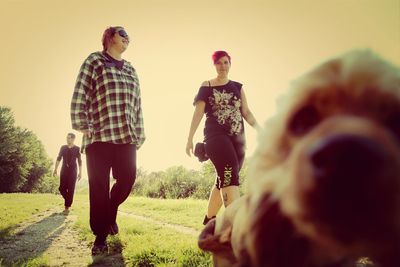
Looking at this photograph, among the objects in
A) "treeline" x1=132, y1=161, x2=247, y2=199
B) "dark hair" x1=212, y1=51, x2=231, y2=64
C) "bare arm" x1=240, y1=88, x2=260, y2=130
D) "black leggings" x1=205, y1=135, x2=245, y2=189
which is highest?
"dark hair" x1=212, y1=51, x2=231, y2=64

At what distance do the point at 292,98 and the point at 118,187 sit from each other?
396 centimetres

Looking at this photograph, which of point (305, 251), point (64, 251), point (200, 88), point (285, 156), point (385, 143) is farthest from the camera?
point (64, 251)

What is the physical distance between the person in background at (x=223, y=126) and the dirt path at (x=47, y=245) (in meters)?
1.92

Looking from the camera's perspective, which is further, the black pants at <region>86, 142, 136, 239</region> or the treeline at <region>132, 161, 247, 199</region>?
the treeline at <region>132, 161, 247, 199</region>

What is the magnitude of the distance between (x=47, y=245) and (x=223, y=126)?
3641 millimetres

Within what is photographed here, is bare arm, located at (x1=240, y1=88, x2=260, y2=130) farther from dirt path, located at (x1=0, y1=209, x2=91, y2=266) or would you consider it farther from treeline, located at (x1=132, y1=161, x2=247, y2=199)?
treeline, located at (x1=132, y1=161, x2=247, y2=199)

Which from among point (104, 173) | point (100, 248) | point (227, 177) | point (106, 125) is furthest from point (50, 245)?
point (227, 177)

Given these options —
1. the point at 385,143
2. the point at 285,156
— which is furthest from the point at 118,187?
the point at 385,143

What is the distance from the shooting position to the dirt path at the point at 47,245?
498cm

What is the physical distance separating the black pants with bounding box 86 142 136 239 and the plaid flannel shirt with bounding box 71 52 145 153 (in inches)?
4.5

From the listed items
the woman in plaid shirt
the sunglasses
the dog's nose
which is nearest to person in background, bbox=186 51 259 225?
the woman in plaid shirt

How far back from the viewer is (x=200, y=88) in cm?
519

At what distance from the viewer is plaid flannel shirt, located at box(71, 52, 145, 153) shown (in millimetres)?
4734

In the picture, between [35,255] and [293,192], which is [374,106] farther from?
[35,255]
